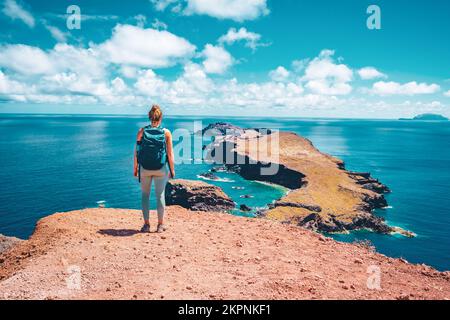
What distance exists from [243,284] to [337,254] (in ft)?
14.2

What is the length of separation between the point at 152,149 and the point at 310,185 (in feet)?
287

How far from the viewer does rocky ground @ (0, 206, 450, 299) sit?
7699 millimetres

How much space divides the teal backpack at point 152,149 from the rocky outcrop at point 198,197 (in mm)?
67481

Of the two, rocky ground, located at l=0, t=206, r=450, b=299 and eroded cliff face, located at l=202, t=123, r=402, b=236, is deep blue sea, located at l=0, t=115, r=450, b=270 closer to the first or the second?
eroded cliff face, located at l=202, t=123, r=402, b=236

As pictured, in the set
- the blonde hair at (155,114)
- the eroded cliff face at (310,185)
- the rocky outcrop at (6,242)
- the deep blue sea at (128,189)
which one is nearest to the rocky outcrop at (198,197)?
the deep blue sea at (128,189)

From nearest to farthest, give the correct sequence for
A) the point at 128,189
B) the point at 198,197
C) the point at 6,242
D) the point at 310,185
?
the point at 6,242
the point at 198,197
the point at 128,189
the point at 310,185

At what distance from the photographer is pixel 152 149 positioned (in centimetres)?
1041

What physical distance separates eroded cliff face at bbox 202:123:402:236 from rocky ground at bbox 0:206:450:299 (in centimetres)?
5656

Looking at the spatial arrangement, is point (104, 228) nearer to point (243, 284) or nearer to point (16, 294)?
point (16, 294)

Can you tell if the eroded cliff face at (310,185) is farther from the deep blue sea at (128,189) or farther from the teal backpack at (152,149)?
the teal backpack at (152,149)

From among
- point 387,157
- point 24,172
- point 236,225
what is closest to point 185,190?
point 24,172
